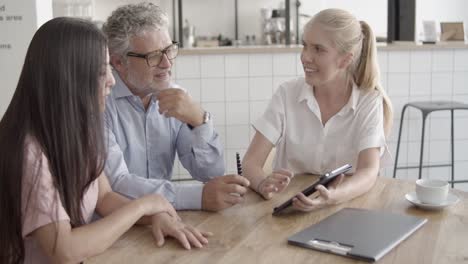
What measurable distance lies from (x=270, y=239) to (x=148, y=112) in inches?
30.9

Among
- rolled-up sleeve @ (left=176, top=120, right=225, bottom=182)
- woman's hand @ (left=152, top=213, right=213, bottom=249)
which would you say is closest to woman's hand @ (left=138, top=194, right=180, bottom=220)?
woman's hand @ (left=152, top=213, right=213, bottom=249)

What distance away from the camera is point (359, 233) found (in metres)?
1.34

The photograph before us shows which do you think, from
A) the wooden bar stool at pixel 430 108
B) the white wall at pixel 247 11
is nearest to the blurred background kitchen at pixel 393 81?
the wooden bar stool at pixel 430 108

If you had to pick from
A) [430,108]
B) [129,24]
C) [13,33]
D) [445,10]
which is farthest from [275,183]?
[445,10]

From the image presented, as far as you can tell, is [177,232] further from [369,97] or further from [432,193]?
[369,97]

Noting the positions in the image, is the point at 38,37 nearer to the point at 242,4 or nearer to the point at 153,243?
the point at 153,243

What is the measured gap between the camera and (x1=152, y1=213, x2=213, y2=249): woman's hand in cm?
133

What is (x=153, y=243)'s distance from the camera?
1.35 meters

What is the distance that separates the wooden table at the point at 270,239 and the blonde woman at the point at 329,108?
0.40 metres

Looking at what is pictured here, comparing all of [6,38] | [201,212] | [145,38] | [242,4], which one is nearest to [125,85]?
[145,38]

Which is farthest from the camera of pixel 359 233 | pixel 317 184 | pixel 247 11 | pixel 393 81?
pixel 247 11

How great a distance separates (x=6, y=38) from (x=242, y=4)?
4838mm

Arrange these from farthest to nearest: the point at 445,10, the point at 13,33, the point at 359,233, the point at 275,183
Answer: the point at 445,10, the point at 13,33, the point at 275,183, the point at 359,233

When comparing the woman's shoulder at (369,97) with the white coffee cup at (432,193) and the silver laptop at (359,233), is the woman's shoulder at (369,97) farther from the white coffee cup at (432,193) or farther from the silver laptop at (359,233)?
the silver laptop at (359,233)
